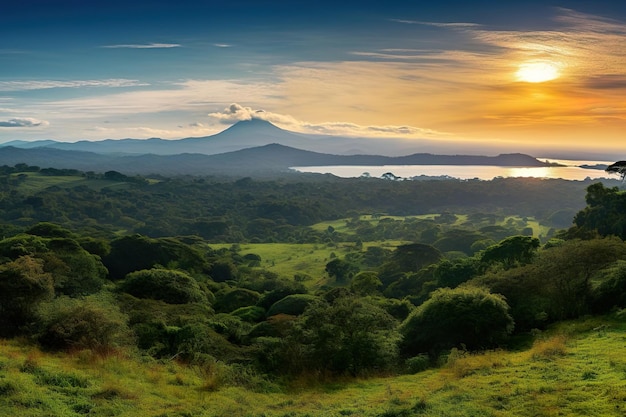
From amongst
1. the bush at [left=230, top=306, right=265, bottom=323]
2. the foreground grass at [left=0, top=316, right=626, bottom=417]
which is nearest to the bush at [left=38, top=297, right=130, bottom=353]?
the foreground grass at [left=0, top=316, right=626, bottom=417]

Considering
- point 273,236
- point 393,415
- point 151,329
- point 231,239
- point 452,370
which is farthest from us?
point 273,236

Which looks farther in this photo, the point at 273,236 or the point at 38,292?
the point at 273,236

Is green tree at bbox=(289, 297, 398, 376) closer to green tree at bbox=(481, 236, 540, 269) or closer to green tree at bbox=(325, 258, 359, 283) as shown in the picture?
green tree at bbox=(481, 236, 540, 269)

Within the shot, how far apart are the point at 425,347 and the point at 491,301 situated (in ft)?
12.6

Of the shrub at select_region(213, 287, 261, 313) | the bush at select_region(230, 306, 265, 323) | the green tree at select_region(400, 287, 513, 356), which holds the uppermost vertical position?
the green tree at select_region(400, 287, 513, 356)

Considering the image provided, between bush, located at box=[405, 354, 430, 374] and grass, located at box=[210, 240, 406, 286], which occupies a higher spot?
bush, located at box=[405, 354, 430, 374]

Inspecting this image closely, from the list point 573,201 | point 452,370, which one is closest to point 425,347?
point 452,370

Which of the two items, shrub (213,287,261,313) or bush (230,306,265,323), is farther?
shrub (213,287,261,313)

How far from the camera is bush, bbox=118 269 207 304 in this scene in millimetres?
35281

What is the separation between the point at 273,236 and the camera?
136 m

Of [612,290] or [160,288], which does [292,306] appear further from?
[612,290]

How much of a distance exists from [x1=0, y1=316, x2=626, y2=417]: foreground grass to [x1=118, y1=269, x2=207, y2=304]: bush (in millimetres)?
16878

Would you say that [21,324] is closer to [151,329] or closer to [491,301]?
[151,329]

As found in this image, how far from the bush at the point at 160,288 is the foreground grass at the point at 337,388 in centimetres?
1688
